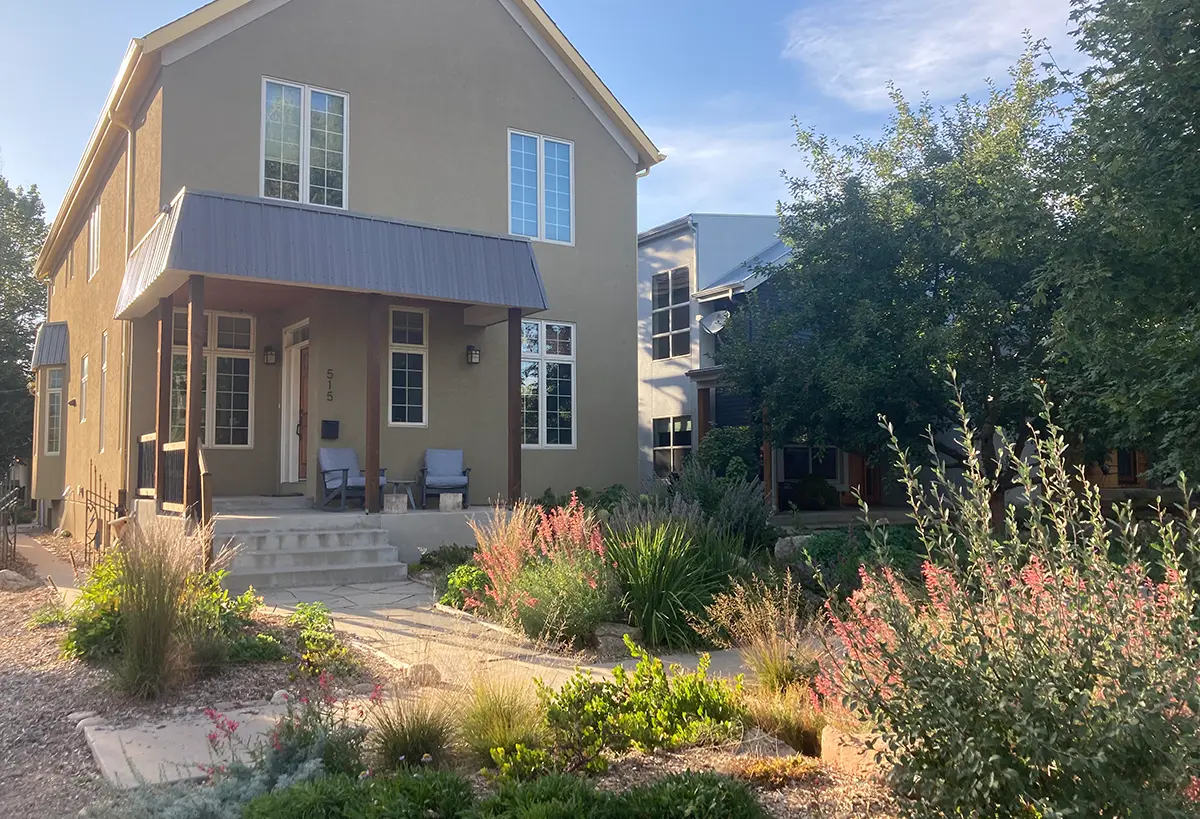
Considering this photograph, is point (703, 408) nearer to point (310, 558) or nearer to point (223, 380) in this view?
point (223, 380)

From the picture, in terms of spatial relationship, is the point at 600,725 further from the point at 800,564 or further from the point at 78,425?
the point at 78,425

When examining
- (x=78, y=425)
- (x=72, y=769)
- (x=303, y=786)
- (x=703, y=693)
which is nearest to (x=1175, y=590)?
(x=703, y=693)

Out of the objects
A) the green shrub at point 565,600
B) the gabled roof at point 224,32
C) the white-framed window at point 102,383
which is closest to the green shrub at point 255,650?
the green shrub at point 565,600

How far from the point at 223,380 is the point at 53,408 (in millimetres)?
9637

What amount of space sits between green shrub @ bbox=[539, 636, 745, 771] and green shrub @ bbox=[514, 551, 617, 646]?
2112mm

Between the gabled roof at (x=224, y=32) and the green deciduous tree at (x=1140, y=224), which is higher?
the gabled roof at (x=224, y=32)

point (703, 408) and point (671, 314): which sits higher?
point (671, 314)

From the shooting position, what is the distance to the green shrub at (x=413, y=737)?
4.39 meters

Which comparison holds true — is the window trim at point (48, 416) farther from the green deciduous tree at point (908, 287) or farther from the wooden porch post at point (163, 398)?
the green deciduous tree at point (908, 287)

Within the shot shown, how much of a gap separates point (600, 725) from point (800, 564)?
5554mm

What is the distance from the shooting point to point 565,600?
729 centimetres

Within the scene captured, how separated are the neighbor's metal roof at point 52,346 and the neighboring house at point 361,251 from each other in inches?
158

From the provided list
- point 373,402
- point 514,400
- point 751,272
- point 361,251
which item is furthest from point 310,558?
point 751,272

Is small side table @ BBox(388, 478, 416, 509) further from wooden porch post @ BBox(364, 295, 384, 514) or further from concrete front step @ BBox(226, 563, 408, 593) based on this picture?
concrete front step @ BBox(226, 563, 408, 593)
